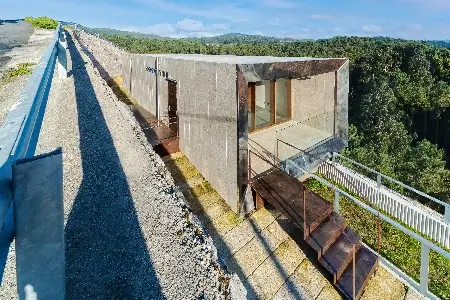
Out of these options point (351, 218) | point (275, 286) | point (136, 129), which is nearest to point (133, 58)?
point (136, 129)

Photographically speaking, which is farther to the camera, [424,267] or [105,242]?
[424,267]

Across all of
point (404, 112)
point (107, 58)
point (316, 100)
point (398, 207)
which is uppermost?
point (107, 58)

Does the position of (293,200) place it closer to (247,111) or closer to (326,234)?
(326,234)

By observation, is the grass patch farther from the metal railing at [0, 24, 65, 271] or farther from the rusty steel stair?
the metal railing at [0, 24, 65, 271]

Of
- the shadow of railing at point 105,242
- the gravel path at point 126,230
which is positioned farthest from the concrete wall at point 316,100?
the shadow of railing at point 105,242

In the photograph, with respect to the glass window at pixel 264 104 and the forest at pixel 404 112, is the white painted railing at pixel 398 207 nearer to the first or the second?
the glass window at pixel 264 104

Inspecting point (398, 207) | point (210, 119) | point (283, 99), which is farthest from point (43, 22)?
point (398, 207)
